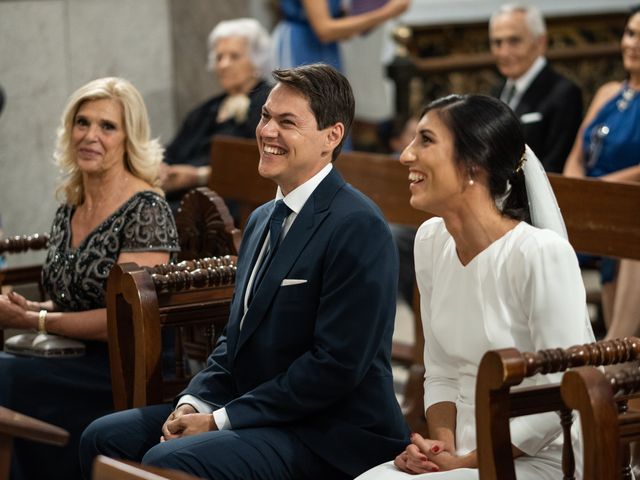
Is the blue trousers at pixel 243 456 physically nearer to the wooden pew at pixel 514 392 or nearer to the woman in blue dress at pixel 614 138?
the wooden pew at pixel 514 392

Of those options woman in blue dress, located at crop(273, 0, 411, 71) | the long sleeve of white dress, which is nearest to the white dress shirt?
woman in blue dress, located at crop(273, 0, 411, 71)

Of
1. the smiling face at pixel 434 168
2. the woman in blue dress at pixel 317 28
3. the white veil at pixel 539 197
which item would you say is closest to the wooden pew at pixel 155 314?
the smiling face at pixel 434 168

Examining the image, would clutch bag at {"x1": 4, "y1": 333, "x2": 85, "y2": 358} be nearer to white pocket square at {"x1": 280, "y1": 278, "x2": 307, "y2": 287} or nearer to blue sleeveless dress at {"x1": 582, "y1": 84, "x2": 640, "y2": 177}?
white pocket square at {"x1": 280, "y1": 278, "x2": 307, "y2": 287}

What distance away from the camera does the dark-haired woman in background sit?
2.86 meters

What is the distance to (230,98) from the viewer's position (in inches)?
256

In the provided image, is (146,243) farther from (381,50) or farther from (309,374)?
(381,50)

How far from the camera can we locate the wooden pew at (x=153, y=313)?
3.59 metres

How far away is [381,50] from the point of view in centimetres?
955

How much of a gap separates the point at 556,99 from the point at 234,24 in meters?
1.72

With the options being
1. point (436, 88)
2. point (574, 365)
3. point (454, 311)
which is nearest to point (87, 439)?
point (454, 311)

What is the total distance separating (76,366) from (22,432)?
1.38 meters

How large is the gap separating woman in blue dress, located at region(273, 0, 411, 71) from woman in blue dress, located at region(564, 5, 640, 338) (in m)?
1.48

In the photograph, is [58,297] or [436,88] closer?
[58,297]

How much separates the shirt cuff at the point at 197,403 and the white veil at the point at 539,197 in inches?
40.0
